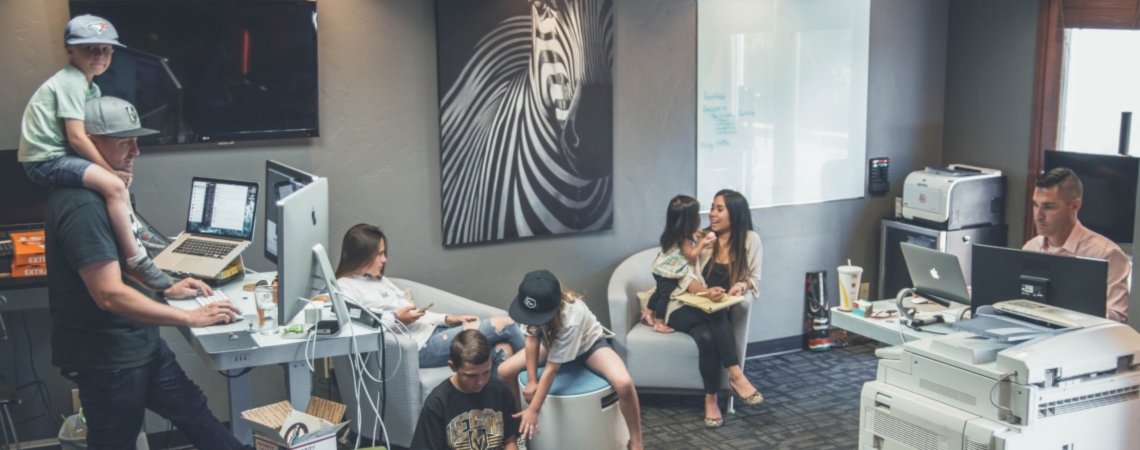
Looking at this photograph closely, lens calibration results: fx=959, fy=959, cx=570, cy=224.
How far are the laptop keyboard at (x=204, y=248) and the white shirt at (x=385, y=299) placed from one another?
48 centimetres

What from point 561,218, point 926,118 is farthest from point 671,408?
point 926,118

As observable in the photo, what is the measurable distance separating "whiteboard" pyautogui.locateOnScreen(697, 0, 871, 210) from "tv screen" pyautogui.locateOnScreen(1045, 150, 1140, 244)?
1241mm

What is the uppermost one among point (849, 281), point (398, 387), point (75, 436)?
point (849, 281)

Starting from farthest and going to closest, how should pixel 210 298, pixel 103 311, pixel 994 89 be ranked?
pixel 994 89 < pixel 210 298 < pixel 103 311

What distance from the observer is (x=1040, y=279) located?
3227 mm

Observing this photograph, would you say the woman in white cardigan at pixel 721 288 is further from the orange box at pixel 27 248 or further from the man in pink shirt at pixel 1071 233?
the orange box at pixel 27 248

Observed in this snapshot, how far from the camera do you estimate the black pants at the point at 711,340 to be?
464 centimetres

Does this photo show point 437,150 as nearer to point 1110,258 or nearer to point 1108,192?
point 1110,258

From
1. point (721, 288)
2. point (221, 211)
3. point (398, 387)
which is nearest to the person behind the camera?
point (398, 387)

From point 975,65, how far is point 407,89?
344cm

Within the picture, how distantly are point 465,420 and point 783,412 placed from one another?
6.47ft

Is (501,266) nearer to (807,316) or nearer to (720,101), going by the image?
(720,101)

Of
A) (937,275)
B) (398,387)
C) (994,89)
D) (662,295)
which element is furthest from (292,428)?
(994,89)

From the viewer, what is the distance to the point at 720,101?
17.6ft
